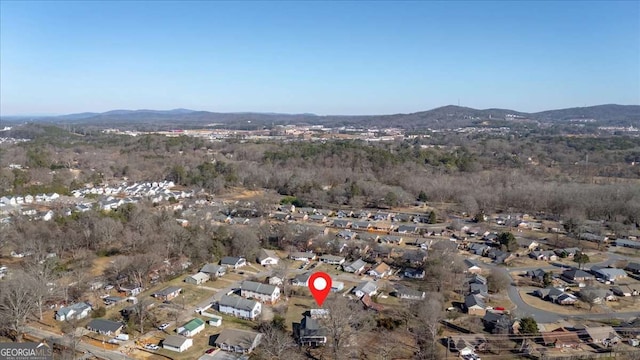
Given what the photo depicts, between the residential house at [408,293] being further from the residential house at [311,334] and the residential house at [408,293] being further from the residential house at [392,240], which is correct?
the residential house at [392,240]

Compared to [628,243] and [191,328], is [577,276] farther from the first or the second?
[191,328]

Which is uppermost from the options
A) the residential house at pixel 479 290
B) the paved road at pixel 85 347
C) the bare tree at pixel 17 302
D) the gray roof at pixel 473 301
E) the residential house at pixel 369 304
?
the bare tree at pixel 17 302

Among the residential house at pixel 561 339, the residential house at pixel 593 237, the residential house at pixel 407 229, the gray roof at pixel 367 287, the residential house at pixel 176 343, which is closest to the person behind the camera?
the residential house at pixel 176 343

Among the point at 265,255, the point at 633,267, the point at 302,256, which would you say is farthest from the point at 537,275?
the point at 265,255

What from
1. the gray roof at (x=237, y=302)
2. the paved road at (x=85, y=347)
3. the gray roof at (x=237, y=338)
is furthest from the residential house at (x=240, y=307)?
the paved road at (x=85, y=347)

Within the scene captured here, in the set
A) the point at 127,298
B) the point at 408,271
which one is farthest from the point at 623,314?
the point at 127,298

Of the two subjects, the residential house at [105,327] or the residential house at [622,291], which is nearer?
the residential house at [105,327]
